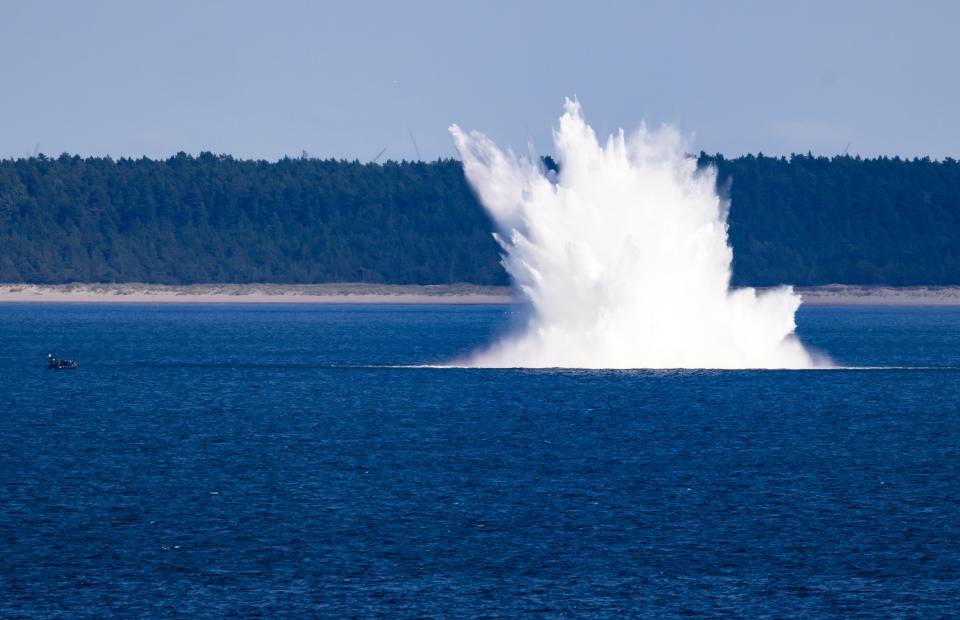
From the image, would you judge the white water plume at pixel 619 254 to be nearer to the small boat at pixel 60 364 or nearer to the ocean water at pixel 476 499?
the ocean water at pixel 476 499

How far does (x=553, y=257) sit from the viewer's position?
88438 millimetres

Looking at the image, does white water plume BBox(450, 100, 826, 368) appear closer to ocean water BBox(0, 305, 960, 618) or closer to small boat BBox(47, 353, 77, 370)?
ocean water BBox(0, 305, 960, 618)

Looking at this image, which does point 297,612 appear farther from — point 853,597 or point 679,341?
point 679,341

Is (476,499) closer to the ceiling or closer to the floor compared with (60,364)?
closer to the floor

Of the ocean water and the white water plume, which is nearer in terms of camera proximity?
the ocean water

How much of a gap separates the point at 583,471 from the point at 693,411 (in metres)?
24.2

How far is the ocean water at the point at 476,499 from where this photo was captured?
3719cm

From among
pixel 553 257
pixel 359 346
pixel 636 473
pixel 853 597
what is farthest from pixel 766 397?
pixel 359 346

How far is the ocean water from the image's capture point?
37188mm

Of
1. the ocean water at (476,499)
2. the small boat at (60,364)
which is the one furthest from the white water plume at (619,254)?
the small boat at (60,364)

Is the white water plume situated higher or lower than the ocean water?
higher

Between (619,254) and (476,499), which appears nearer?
(476,499)

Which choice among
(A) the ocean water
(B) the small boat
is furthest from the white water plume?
(B) the small boat

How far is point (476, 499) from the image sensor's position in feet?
165
